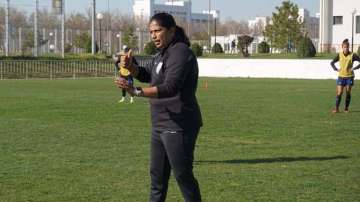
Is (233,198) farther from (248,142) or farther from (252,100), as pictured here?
(252,100)

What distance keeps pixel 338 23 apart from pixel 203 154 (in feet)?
247

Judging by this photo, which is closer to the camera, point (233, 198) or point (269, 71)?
point (233, 198)

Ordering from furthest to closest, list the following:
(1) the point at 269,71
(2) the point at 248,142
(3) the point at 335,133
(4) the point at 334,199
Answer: (1) the point at 269,71, (3) the point at 335,133, (2) the point at 248,142, (4) the point at 334,199

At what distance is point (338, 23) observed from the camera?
8325 cm

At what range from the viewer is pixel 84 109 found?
1992 cm

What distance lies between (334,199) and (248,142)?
4997 mm

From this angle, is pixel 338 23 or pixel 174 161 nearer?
pixel 174 161

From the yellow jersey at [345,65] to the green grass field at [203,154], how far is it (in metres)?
1.13

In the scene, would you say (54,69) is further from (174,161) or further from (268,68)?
(174,161)

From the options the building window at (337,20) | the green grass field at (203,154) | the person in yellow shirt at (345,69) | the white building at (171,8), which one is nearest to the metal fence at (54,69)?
the person in yellow shirt at (345,69)

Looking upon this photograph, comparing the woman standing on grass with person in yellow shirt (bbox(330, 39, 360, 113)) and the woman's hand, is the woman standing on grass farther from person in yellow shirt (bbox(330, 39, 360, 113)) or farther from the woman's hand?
person in yellow shirt (bbox(330, 39, 360, 113))

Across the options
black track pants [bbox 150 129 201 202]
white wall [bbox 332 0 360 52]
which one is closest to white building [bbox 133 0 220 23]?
white wall [bbox 332 0 360 52]

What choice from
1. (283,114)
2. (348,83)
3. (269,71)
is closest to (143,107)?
(283,114)

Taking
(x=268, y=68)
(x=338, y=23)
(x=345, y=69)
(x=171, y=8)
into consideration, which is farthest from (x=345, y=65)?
(x=171, y=8)
